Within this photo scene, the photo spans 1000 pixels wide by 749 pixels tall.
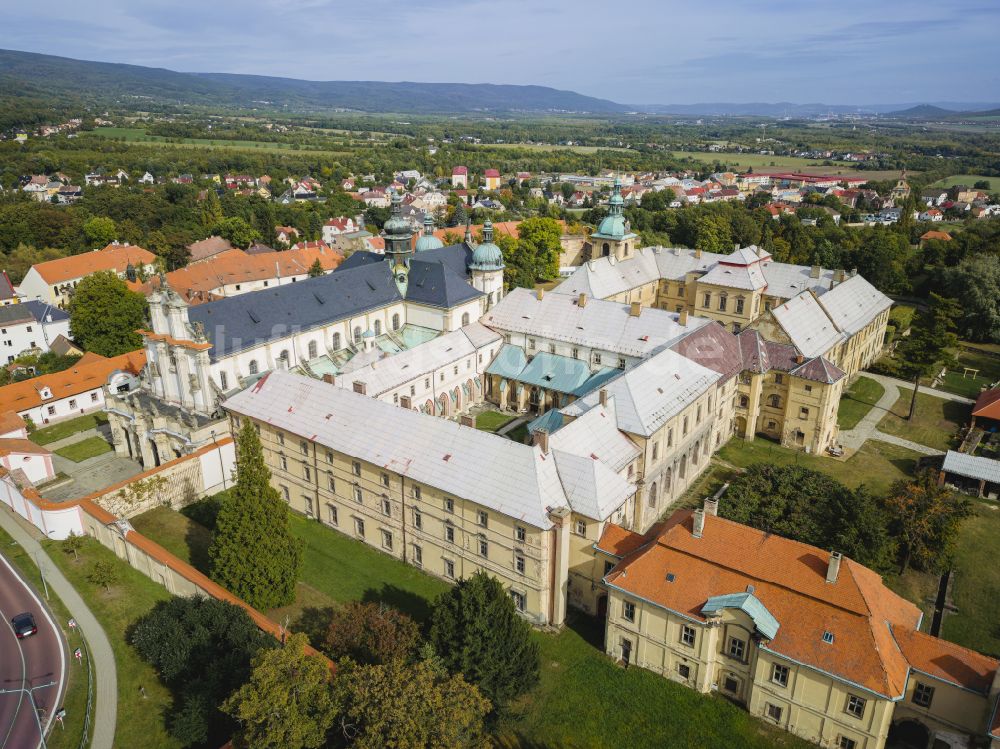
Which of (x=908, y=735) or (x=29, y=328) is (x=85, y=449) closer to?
(x=29, y=328)

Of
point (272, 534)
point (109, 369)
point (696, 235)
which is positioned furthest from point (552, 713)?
point (696, 235)

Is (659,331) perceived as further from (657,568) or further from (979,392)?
(979,392)

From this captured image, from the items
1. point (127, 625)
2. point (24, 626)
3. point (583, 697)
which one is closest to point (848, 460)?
point (583, 697)

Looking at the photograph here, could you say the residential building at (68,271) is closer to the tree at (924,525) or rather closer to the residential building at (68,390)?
the residential building at (68,390)

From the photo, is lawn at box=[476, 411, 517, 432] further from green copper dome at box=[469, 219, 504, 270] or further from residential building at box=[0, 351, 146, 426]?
residential building at box=[0, 351, 146, 426]

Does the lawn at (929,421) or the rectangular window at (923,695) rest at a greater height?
the rectangular window at (923,695)

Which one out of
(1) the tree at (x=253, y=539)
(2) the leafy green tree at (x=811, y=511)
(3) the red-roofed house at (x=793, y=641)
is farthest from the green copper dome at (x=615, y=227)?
(1) the tree at (x=253, y=539)

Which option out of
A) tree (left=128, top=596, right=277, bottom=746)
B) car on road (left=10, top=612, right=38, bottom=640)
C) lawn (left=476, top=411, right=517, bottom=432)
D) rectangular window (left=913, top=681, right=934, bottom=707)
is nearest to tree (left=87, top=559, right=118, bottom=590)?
car on road (left=10, top=612, right=38, bottom=640)
